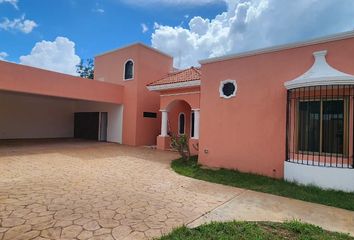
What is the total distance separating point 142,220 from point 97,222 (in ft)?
2.59

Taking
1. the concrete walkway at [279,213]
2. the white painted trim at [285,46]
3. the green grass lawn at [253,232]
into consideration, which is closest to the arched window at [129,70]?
the white painted trim at [285,46]

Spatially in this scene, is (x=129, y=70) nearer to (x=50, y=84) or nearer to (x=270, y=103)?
(x=50, y=84)

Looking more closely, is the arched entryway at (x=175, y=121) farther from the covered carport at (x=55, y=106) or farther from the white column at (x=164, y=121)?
the covered carport at (x=55, y=106)

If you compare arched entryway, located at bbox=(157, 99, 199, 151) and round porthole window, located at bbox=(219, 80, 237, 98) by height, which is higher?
round porthole window, located at bbox=(219, 80, 237, 98)

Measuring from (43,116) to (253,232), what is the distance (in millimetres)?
21020

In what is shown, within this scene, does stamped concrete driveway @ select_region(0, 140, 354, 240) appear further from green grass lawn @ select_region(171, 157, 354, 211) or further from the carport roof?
the carport roof

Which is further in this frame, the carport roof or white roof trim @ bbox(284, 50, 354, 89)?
the carport roof

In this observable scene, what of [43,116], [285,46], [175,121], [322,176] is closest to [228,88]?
[285,46]

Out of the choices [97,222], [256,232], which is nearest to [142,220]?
[97,222]

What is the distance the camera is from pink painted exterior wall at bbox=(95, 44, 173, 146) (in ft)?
53.6

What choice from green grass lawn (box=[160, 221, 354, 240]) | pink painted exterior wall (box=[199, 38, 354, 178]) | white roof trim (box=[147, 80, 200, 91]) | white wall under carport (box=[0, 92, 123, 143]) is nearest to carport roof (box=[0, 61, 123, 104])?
white wall under carport (box=[0, 92, 123, 143])

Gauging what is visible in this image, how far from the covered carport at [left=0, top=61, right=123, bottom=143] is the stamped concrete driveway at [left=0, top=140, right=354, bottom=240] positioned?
5.94 metres

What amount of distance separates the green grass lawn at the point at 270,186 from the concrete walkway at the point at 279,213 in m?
0.35

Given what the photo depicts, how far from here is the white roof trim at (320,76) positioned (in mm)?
6318
